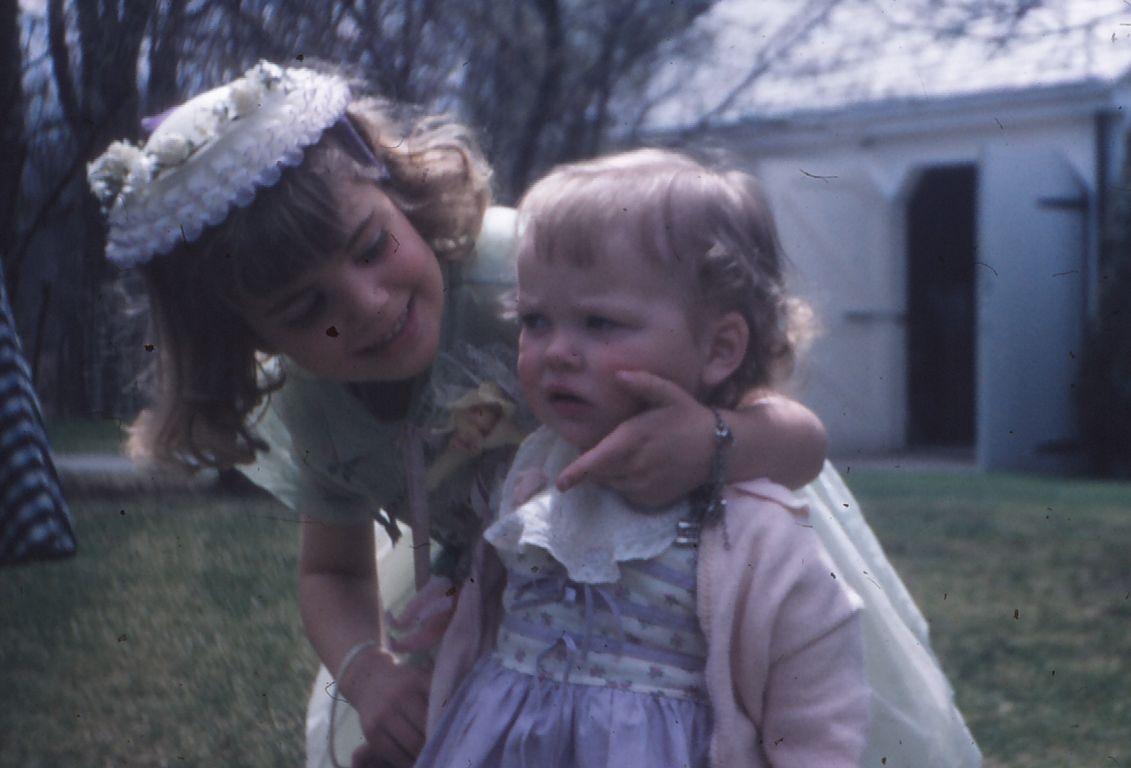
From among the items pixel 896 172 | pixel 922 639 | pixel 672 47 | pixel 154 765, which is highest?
pixel 672 47

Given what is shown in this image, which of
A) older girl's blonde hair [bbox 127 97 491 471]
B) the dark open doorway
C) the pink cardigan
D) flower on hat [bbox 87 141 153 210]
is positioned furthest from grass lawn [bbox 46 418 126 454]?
the dark open doorway

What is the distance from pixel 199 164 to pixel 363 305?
0.26m

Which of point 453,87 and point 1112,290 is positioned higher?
point 453,87

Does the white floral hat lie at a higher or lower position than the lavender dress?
higher

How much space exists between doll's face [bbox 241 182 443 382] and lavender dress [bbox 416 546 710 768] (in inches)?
13.6

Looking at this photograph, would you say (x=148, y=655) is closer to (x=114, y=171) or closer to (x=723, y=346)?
(x=114, y=171)

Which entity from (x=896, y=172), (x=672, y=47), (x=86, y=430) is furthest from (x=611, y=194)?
(x=896, y=172)

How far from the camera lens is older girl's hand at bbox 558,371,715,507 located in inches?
54.0

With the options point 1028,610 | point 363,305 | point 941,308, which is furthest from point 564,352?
point 941,308

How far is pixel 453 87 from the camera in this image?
8.42 ft

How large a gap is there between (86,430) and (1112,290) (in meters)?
7.87

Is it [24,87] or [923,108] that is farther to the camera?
[923,108]

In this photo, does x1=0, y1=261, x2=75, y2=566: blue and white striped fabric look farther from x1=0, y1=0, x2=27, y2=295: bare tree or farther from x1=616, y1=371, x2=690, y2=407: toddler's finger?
x1=616, y1=371, x2=690, y2=407: toddler's finger

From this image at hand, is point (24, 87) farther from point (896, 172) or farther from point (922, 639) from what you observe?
point (896, 172)
